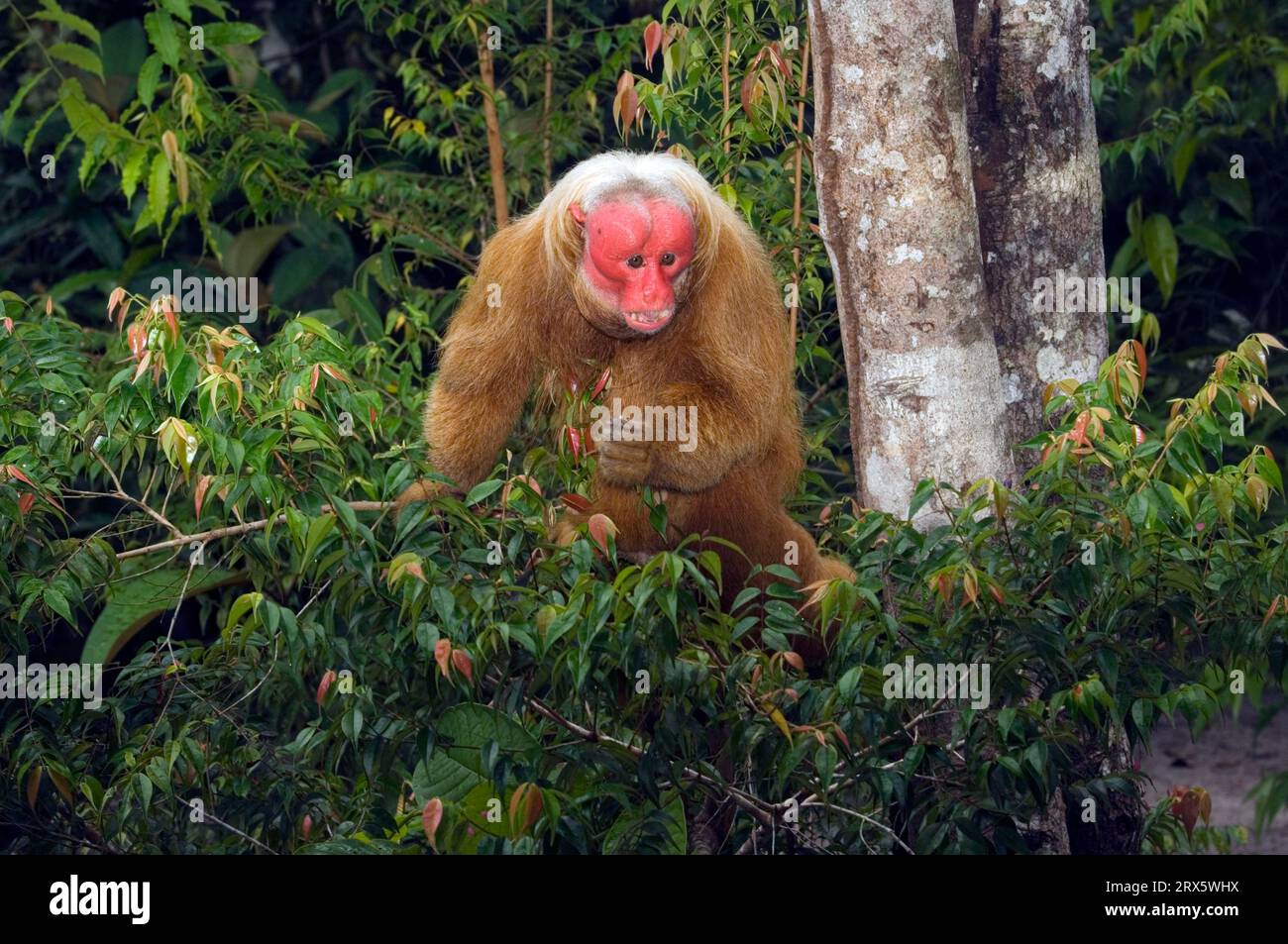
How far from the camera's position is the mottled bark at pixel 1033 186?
4.39 metres

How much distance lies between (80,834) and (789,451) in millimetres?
2154

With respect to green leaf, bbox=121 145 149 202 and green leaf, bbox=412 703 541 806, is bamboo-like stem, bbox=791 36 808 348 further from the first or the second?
green leaf, bbox=121 145 149 202

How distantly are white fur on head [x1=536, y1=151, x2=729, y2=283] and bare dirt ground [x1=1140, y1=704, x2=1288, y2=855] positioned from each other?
158 inches

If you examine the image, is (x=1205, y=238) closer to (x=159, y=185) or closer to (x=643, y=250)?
(x=643, y=250)

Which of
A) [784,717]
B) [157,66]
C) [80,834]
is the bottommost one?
[80,834]

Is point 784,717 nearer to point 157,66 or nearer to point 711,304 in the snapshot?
point 711,304

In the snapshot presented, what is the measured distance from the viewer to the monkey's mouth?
4059 millimetres

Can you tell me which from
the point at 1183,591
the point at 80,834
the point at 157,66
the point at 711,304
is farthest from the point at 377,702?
the point at 157,66

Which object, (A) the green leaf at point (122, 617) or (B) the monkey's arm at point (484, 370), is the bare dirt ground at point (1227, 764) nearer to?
(B) the monkey's arm at point (484, 370)

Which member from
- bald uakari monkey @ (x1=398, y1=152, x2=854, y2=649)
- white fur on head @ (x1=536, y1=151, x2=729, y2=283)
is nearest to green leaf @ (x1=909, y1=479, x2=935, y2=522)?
bald uakari monkey @ (x1=398, y1=152, x2=854, y2=649)

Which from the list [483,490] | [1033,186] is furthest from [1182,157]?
[483,490]

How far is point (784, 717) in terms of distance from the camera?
→ 3.33 m

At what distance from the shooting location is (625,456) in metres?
A: 4.07

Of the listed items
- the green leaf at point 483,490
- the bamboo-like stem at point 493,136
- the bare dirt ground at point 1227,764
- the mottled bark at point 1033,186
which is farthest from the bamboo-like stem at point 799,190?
the bare dirt ground at point 1227,764
